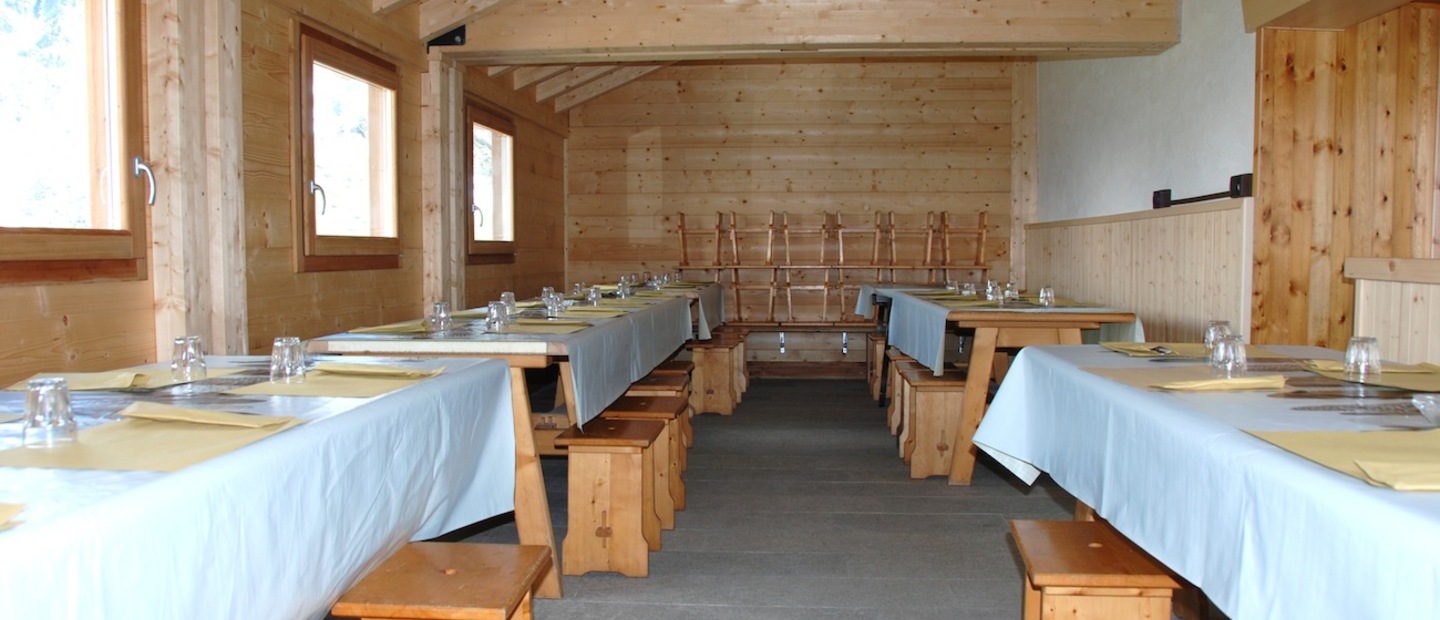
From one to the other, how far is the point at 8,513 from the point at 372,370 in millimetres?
1081

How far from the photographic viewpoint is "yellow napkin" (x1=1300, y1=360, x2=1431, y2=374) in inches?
82.5

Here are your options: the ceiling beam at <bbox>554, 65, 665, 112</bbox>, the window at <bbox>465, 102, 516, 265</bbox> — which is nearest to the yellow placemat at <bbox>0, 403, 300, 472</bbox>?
the window at <bbox>465, 102, 516, 265</bbox>

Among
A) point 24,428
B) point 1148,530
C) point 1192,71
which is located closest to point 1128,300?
point 1192,71

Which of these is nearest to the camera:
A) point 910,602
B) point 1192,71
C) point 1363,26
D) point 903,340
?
point 910,602

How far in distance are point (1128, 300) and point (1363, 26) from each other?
181 centimetres

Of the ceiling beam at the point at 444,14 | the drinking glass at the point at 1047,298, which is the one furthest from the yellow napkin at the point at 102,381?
the ceiling beam at the point at 444,14

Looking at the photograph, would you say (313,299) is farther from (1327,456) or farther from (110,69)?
(1327,456)

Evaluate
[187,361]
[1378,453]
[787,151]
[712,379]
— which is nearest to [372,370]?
[187,361]

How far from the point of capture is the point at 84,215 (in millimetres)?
2873

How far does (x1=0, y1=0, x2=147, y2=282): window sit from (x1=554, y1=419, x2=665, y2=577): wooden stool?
1441 millimetres

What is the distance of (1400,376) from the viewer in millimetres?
2029

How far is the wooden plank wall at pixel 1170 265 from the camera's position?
13.5 ft

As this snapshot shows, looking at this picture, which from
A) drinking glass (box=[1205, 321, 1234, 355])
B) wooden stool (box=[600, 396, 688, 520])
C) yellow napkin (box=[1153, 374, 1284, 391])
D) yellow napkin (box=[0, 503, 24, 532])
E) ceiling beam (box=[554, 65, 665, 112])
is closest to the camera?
yellow napkin (box=[0, 503, 24, 532])

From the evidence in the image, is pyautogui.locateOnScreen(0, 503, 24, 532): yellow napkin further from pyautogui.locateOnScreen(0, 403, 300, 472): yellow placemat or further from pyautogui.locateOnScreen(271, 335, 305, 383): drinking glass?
pyautogui.locateOnScreen(271, 335, 305, 383): drinking glass
